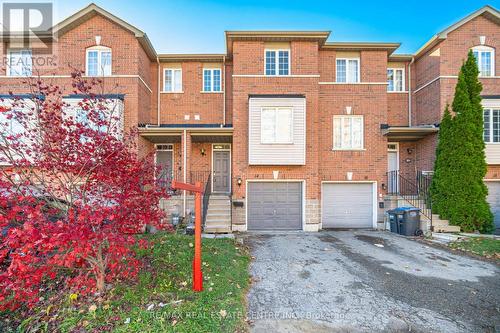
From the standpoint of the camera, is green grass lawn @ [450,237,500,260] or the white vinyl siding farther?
the white vinyl siding

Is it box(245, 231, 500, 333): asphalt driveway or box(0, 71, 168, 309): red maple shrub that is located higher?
box(0, 71, 168, 309): red maple shrub

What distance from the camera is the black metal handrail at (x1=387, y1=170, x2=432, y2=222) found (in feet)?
34.6

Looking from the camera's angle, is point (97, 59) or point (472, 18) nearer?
point (97, 59)

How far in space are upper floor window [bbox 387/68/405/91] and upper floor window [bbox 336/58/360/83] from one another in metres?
2.69

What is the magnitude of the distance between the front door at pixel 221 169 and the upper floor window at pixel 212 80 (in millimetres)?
3263

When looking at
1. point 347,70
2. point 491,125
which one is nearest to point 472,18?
point 491,125

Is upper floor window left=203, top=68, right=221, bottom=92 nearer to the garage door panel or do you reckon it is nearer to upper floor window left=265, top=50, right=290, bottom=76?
upper floor window left=265, top=50, right=290, bottom=76

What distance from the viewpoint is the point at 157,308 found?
12.4 feet

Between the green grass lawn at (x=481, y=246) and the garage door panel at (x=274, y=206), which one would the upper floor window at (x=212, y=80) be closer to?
the garage door panel at (x=274, y=206)

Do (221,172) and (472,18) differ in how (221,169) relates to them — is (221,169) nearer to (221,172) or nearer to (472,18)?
(221,172)

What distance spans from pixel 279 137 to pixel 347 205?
4.69 metres

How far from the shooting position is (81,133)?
13.2 feet

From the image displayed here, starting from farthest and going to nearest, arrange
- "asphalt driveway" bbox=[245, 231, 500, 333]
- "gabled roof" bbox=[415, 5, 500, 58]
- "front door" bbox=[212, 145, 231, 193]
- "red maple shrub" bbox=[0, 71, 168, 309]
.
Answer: "front door" bbox=[212, 145, 231, 193] → "gabled roof" bbox=[415, 5, 500, 58] → "asphalt driveway" bbox=[245, 231, 500, 333] → "red maple shrub" bbox=[0, 71, 168, 309]

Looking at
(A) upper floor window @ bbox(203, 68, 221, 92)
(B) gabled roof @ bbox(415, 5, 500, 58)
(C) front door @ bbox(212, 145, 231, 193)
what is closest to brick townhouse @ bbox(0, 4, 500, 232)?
(B) gabled roof @ bbox(415, 5, 500, 58)
